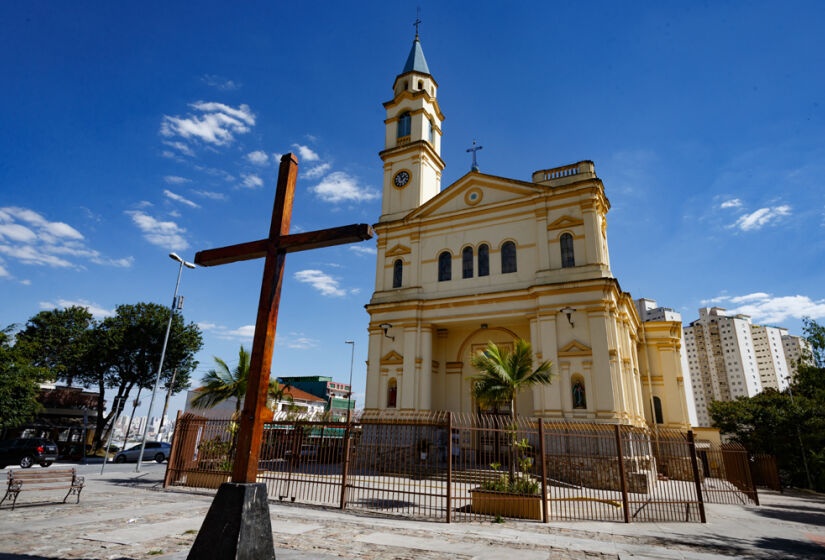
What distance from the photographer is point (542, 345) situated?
63.5ft

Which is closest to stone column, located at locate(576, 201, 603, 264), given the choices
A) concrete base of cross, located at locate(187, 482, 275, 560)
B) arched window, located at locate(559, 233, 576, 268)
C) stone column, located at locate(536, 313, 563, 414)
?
arched window, located at locate(559, 233, 576, 268)

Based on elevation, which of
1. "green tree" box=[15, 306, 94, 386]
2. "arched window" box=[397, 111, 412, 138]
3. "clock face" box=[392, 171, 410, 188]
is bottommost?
"green tree" box=[15, 306, 94, 386]

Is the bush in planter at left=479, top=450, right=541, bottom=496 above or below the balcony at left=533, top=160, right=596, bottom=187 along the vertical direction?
below

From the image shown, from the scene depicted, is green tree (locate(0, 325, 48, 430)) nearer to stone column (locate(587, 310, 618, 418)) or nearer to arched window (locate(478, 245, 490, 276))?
arched window (locate(478, 245, 490, 276))

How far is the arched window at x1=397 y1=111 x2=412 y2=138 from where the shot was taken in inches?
1067

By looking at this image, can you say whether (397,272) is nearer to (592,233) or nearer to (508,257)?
(508,257)

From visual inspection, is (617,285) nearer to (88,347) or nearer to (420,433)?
(420,433)

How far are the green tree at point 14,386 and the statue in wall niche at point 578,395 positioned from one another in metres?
28.9

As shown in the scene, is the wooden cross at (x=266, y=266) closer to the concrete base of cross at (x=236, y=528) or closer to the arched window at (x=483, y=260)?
the concrete base of cross at (x=236, y=528)

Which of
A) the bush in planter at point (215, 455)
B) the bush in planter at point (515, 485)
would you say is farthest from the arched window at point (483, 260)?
the bush in planter at point (215, 455)

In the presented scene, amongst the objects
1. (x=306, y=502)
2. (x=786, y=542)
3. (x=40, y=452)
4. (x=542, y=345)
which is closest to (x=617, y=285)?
(x=542, y=345)

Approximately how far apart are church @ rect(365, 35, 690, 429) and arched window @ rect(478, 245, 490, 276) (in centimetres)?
6

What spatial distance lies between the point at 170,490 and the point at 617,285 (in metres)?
18.8

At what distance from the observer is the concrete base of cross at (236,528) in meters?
4.11
